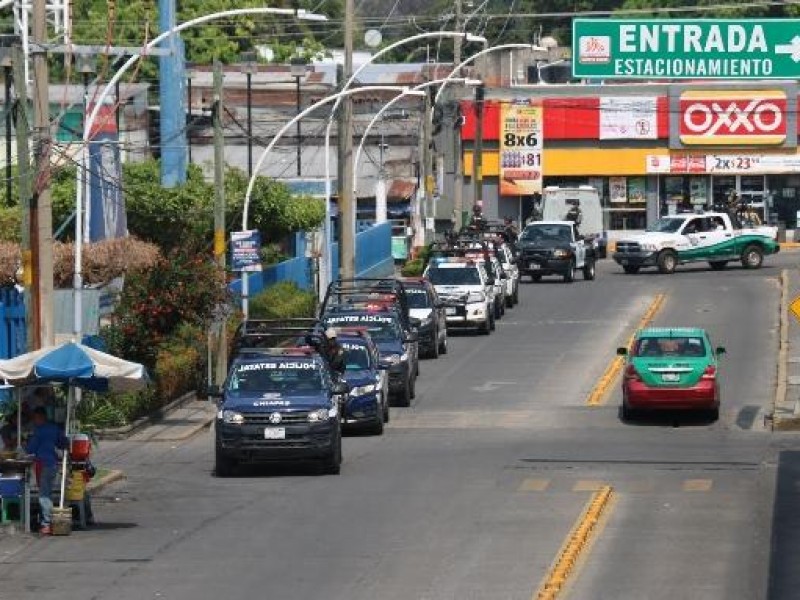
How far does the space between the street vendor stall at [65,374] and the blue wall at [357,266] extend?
21166mm

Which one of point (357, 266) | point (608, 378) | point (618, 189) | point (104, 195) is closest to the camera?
point (608, 378)

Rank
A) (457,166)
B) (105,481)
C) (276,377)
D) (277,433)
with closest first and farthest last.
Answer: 1. (105,481)
2. (277,433)
3. (276,377)
4. (457,166)

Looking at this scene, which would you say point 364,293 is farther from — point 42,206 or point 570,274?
point 570,274

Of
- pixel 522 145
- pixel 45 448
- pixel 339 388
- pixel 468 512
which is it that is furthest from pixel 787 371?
pixel 522 145

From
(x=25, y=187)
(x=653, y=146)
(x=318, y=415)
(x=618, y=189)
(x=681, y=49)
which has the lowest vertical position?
(x=318, y=415)

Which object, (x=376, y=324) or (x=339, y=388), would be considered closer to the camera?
(x=339, y=388)

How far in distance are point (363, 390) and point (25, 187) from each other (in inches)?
325

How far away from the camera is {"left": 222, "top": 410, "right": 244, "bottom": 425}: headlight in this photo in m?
29.7

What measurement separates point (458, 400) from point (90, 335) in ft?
24.4

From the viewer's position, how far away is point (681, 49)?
65.8m

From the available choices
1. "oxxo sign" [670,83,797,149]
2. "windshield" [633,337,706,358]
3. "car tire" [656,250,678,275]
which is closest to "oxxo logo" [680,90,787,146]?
"oxxo sign" [670,83,797,149]

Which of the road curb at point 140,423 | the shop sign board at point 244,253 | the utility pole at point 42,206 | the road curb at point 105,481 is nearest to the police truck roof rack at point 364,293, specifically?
the shop sign board at point 244,253

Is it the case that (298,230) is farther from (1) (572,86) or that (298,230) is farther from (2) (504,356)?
(1) (572,86)

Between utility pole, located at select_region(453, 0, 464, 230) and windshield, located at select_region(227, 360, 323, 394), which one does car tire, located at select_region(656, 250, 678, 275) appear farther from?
windshield, located at select_region(227, 360, 323, 394)
